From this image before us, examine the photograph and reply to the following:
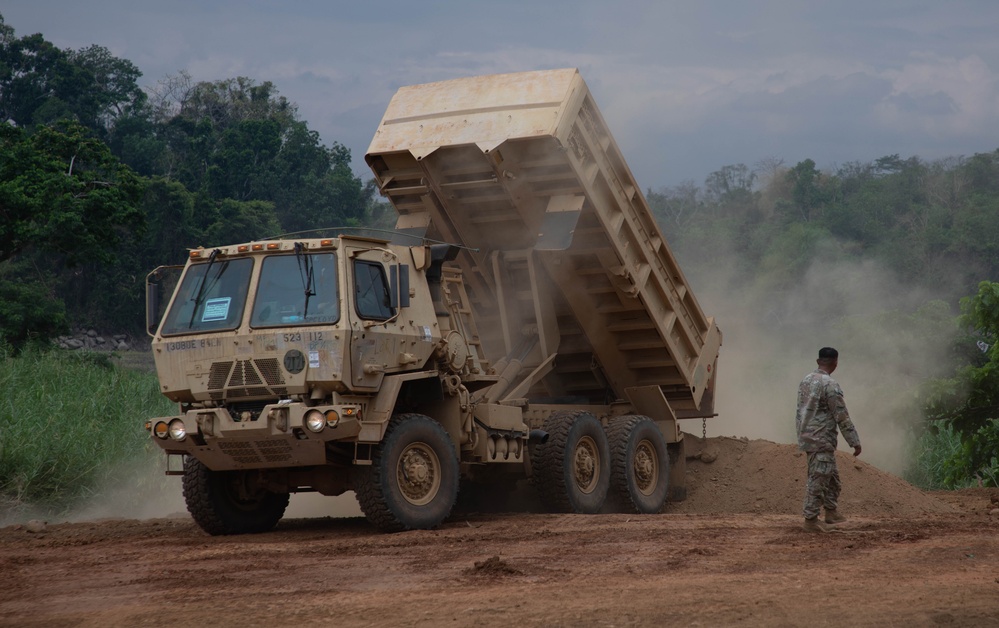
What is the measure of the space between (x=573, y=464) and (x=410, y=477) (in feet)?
7.50

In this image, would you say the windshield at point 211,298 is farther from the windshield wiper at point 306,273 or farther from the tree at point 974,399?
the tree at point 974,399

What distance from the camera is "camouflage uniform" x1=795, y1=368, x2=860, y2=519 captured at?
9.52 m

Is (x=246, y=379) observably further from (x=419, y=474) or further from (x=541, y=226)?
(x=541, y=226)

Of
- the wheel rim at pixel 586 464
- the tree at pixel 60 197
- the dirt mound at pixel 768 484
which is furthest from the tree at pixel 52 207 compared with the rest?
the wheel rim at pixel 586 464

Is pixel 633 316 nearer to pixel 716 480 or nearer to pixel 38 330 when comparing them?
pixel 716 480

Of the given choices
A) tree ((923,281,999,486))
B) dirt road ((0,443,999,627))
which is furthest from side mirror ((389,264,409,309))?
tree ((923,281,999,486))

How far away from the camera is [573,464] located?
11703 millimetres

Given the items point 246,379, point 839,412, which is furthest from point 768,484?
point 246,379

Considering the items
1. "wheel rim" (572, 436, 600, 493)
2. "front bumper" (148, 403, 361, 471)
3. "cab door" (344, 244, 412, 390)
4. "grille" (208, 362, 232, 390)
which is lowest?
"wheel rim" (572, 436, 600, 493)

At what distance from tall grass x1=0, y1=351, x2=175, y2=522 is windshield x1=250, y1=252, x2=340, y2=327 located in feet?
18.2

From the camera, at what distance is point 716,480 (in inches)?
553

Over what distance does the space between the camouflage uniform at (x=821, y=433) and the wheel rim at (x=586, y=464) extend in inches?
108

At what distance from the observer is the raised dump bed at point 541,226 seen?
11086mm

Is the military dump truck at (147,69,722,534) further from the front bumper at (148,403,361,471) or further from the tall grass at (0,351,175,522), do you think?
the tall grass at (0,351,175,522)
